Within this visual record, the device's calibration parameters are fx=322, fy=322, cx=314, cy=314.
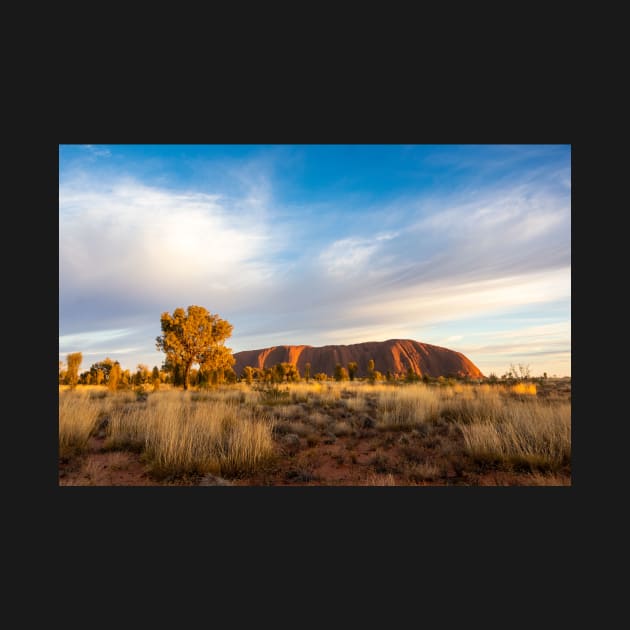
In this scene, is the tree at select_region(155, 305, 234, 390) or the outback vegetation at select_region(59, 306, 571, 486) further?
the tree at select_region(155, 305, 234, 390)

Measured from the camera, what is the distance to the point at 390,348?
86312 mm

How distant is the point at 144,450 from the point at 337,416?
17.2 feet

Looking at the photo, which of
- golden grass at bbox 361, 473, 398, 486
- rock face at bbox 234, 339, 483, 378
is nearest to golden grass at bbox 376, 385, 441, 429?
golden grass at bbox 361, 473, 398, 486

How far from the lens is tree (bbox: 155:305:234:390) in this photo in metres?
20.5

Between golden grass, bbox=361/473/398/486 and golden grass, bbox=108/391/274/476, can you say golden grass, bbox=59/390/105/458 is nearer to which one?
golden grass, bbox=108/391/274/476

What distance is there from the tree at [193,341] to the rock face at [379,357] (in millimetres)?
54651

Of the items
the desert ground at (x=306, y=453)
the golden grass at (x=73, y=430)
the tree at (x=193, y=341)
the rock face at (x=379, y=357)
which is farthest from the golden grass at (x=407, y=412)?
the rock face at (x=379, y=357)

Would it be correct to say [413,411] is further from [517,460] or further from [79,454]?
[79,454]

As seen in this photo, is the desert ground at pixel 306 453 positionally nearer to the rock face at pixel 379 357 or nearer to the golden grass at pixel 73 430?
the golden grass at pixel 73 430

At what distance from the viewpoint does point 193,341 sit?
21062 millimetres

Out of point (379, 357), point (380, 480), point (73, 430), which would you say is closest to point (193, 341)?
point (73, 430)

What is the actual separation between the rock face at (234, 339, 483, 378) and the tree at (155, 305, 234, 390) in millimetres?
54651

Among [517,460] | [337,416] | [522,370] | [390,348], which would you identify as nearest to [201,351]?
[337,416]

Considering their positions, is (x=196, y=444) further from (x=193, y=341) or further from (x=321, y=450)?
(x=193, y=341)
